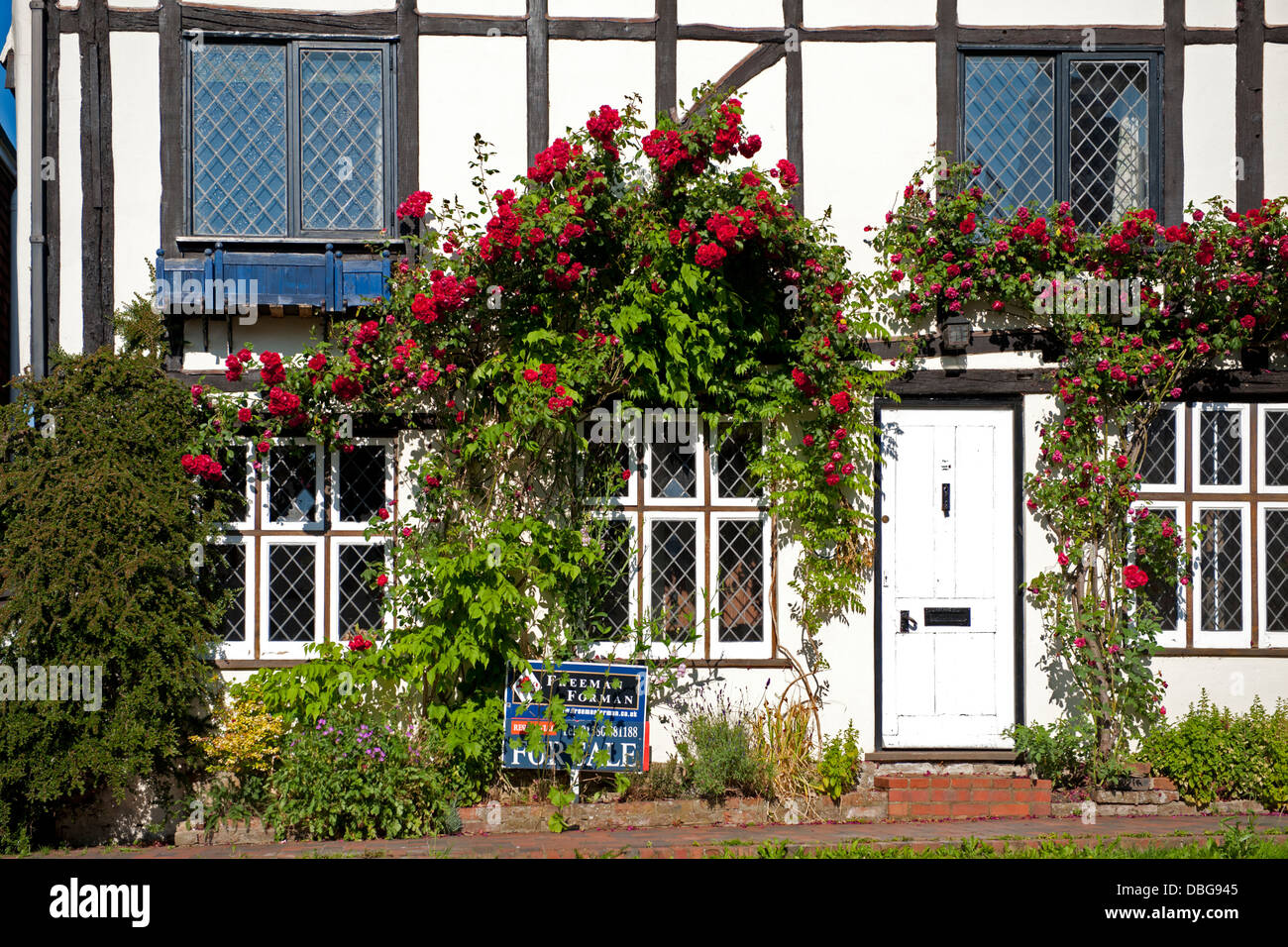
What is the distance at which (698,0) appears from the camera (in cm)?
804

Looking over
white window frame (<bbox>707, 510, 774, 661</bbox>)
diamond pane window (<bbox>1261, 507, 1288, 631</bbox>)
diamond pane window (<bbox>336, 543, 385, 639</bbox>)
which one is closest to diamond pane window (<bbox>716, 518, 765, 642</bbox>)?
white window frame (<bbox>707, 510, 774, 661</bbox>)

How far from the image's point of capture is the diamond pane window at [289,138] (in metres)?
7.87

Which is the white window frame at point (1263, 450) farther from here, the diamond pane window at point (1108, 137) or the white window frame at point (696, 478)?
the white window frame at point (696, 478)

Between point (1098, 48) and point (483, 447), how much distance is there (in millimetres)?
5340

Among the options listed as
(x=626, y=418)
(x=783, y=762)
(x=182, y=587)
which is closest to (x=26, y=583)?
(x=182, y=587)

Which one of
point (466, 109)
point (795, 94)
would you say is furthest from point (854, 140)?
point (466, 109)

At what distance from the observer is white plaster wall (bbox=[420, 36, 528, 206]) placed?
793 cm

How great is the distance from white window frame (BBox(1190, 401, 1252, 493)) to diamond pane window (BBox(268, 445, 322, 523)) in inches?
247

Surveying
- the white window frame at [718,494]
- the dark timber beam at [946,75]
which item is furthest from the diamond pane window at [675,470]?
the dark timber beam at [946,75]

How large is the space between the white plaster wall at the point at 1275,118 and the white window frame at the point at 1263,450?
5.11ft

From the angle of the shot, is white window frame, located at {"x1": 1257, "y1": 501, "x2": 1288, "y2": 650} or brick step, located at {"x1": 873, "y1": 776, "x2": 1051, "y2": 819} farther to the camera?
white window frame, located at {"x1": 1257, "y1": 501, "x2": 1288, "y2": 650}

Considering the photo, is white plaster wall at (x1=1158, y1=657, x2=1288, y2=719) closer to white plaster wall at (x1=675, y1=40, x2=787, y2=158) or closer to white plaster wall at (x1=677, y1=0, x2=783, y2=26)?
white plaster wall at (x1=675, y1=40, x2=787, y2=158)

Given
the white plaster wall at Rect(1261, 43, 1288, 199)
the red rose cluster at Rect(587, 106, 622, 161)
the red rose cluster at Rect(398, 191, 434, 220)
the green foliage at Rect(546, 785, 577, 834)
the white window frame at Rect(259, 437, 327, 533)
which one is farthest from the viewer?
the white plaster wall at Rect(1261, 43, 1288, 199)

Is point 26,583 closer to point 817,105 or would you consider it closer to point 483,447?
point 483,447
